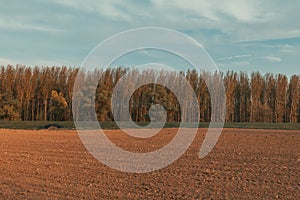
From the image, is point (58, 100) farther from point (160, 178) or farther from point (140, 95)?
point (160, 178)

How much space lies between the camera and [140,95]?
1889 inches

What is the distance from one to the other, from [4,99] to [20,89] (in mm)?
3365

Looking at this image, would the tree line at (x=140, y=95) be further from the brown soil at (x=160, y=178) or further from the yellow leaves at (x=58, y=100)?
the brown soil at (x=160, y=178)

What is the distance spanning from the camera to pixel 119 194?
22.2ft

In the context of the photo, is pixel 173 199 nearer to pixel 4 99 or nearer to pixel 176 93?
pixel 176 93

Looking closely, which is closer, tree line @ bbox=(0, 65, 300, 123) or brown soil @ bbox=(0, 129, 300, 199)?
brown soil @ bbox=(0, 129, 300, 199)

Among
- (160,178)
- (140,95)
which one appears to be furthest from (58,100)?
(160,178)

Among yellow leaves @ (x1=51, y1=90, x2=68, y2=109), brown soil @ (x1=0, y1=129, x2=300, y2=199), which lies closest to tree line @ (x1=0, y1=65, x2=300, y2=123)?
yellow leaves @ (x1=51, y1=90, x2=68, y2=109)

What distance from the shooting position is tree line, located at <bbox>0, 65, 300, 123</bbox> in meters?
49.9

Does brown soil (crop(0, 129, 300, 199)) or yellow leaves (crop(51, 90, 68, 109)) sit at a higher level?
yellow leaves (crop(51, 90, 68, 109))

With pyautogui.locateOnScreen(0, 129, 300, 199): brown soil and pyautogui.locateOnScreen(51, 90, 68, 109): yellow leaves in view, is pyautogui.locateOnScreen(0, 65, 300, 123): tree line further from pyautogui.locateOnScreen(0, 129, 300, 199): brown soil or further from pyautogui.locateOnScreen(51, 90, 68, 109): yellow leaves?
pyautogui.locateOnScreen(0, 129, 300, 199): brown soil

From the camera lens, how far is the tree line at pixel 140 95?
49.9 meters

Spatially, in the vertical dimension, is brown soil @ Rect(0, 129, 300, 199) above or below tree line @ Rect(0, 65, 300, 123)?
below

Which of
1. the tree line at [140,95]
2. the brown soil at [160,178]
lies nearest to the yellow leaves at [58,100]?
the tree line at [140,95]
